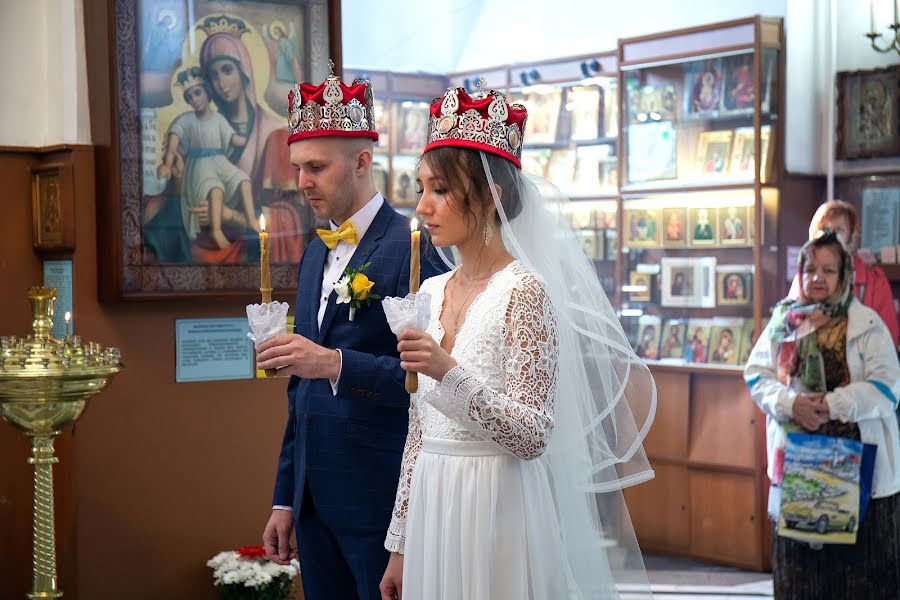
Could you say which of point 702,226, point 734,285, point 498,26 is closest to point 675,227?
point 702,226

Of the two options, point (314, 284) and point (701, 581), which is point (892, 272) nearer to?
point (701, 581)

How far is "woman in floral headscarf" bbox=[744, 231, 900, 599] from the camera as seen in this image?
199 inches

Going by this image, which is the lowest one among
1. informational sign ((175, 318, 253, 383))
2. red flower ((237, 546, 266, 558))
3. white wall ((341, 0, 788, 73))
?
red flower ((237, 546, 266, 558))

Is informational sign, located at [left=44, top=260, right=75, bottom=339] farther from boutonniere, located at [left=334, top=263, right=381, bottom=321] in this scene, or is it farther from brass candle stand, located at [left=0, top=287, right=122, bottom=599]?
boutonniere, located at [left=334, top=263, right=381, bottom=321]

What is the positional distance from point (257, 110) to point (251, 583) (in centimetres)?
173

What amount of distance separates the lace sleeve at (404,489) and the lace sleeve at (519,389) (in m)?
0.28

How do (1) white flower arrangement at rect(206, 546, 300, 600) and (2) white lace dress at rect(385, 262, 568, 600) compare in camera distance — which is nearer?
(2) white lace dress at rect(385, 262, 568, 600)

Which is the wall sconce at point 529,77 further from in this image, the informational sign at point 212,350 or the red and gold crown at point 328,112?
the red and gold crown at point 328,112

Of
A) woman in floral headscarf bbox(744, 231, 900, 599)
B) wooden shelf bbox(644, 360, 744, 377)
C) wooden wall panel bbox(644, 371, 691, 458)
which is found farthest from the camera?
wooden wall panel bbox(644, 371, 691, 458)

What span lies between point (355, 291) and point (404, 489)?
507mm

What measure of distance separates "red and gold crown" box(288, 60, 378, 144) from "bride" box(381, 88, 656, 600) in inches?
19.2

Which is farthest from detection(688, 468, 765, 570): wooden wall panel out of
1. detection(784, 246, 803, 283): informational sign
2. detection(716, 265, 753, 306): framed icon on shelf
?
detection(784, 246, 803, 283): informational sign

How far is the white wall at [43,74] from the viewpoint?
14.2ft

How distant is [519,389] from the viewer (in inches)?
96.0
